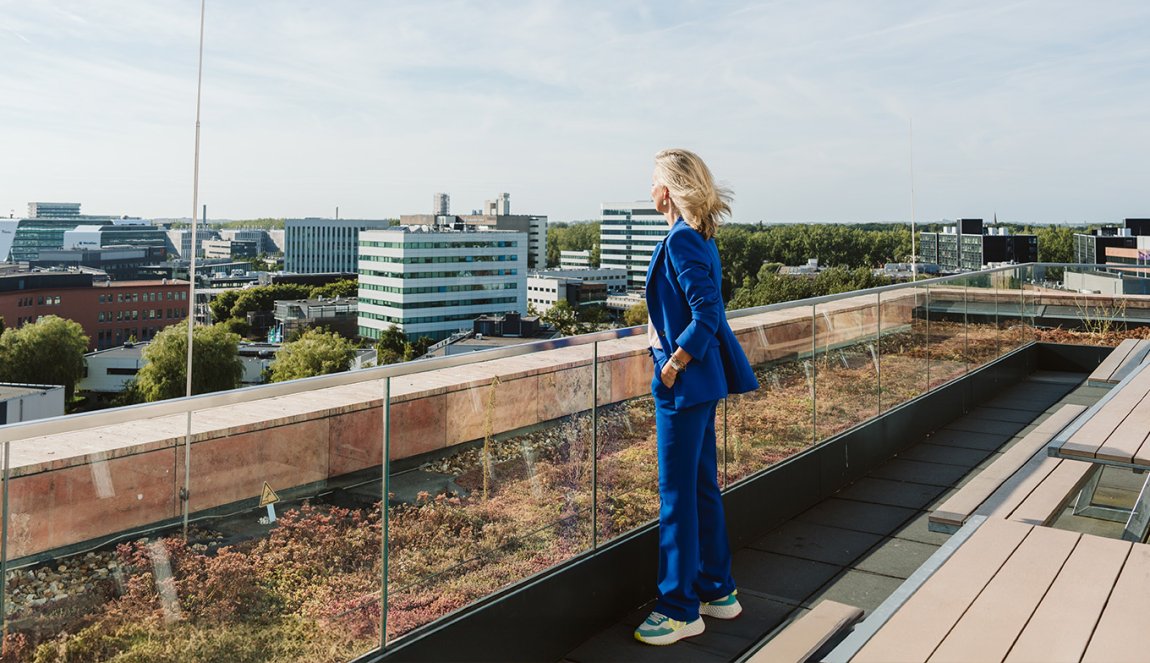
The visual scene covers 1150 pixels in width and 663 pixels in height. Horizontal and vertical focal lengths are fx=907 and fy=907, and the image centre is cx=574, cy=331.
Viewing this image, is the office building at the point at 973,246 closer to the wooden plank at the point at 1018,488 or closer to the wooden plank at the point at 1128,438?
the wooden plank at the point at 1128,438

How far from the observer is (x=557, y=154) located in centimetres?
15075

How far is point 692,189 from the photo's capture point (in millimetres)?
3025

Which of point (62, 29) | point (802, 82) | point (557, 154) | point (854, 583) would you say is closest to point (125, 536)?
point (854, 583)

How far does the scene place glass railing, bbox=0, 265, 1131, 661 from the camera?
6.00ft

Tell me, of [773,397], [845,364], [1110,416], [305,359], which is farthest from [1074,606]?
[305,359]

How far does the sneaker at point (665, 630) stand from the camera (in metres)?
3.11

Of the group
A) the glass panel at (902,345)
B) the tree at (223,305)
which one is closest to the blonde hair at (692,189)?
the glass panel at (902,345)

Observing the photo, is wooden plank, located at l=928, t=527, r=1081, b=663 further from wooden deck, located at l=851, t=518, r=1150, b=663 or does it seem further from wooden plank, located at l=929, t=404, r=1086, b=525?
wooden plank, located at l=929, t=404, r=1086, b=525

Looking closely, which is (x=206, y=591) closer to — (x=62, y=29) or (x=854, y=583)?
(x=854, y=583)

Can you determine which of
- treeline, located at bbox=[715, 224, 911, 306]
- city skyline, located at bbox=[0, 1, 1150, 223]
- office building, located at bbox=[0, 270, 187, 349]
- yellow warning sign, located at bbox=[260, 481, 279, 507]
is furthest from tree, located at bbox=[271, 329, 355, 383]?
treeline, located at bbox=[715, 224, 911, 306]

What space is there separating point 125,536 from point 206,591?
248 millimetres

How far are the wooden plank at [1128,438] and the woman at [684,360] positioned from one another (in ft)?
4.28

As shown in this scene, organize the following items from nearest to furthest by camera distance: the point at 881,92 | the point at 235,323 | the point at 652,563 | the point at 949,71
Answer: the point at 652,563, the point at 949,71, the point at 881,92, the point at 235,323

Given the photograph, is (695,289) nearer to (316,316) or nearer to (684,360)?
(684,360)
